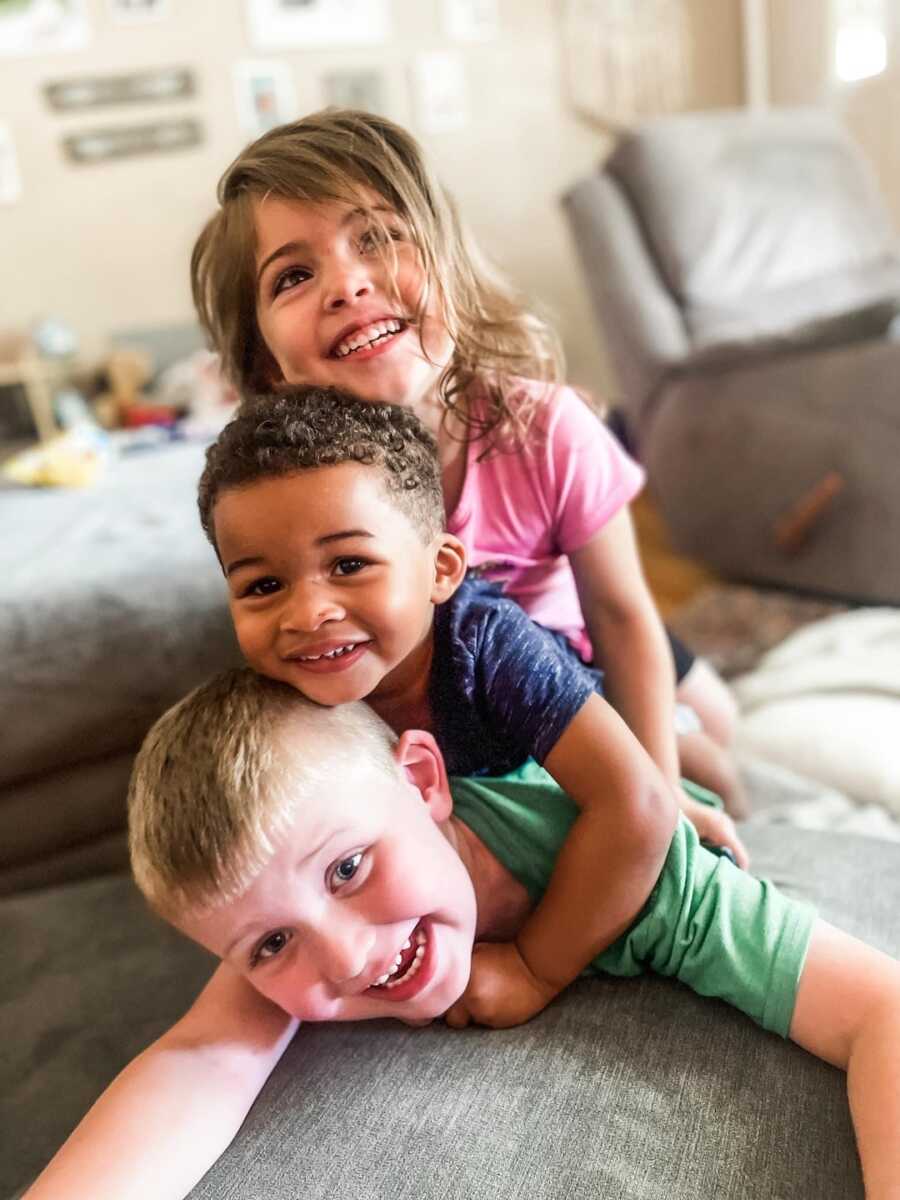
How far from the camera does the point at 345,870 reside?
67 centimetres

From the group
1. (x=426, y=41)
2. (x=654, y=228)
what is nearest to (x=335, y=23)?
(x=426, y=41)

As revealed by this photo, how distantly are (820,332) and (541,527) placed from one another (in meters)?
1.52

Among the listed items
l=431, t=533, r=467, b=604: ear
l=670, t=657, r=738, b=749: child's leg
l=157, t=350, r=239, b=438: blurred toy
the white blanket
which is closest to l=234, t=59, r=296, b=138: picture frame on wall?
l=157, t=350, r=239, b=438: blurred toy

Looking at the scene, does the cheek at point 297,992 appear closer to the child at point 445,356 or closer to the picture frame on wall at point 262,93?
the child at point 445,356

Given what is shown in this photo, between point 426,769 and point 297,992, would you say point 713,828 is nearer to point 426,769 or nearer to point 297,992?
point 426,769

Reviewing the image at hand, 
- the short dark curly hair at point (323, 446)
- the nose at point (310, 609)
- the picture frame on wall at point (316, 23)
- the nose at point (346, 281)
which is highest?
the picture frame on wall at point (316, 23)

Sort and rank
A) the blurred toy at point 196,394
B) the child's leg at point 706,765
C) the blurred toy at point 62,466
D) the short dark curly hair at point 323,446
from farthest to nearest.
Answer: the blurred toy at point 196,394 → the blurred toy at point 62,466 → the child's leg at point 706,765 → the short dark curly hair at point 323,446

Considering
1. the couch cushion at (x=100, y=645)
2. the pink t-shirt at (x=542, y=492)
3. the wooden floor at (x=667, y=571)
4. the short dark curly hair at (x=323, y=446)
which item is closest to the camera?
the short dark curly hair at (x=323, y=446)

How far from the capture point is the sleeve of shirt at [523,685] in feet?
2.48

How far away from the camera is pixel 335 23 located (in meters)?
3.53

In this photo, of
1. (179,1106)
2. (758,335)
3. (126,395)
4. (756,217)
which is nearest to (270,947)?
(179,1106)

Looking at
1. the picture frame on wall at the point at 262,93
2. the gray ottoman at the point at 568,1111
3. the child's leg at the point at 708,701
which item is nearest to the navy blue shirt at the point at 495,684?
the gray ottoman at the point at 568,1111

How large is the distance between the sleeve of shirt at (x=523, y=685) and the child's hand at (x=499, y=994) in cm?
17

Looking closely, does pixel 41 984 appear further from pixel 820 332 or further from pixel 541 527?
pixel 820 332
